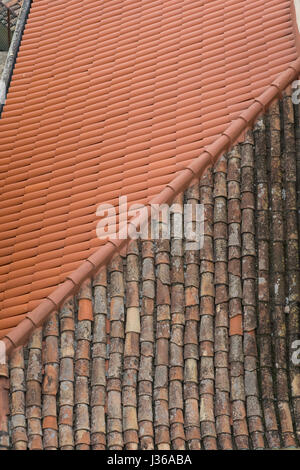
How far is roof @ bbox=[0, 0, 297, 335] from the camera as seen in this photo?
12055 mm

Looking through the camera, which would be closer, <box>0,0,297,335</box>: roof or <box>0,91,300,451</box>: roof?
<box>0,91,300,451</box>: roof

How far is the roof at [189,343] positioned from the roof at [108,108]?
68cm

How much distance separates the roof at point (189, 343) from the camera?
33.7 feet

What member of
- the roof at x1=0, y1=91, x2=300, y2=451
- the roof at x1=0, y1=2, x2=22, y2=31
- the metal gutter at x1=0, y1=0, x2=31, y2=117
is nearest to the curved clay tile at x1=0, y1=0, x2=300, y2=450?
the roof at x1=0, y1=91, x2=300, y2=451

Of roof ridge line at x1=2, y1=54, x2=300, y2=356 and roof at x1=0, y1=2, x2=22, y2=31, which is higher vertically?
roof at x1=0, y1=2, x2=22, y2=31

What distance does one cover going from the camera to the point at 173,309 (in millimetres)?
→ 11031

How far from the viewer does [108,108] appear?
45.7ft
